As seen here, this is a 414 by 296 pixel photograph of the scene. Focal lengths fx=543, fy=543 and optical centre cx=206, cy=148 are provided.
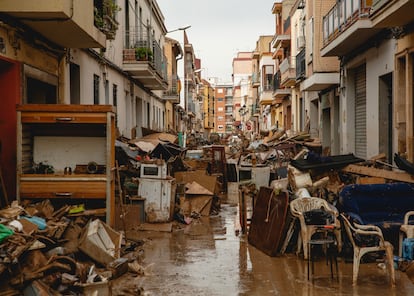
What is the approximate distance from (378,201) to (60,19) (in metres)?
6.51

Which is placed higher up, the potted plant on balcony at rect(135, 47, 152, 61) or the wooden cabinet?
the potted plant on balcony at rect(135, 47, 152, 61)

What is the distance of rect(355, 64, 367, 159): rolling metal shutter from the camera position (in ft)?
55.1

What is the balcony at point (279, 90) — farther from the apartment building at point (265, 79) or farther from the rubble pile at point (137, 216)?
the rubble pile at point (137, 216)

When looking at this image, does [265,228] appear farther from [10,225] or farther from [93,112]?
[10,225]

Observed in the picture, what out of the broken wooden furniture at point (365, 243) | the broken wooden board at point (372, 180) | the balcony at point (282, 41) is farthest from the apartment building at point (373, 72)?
the balcony at point (282, 41)

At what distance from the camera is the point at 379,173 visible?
10.8 metres

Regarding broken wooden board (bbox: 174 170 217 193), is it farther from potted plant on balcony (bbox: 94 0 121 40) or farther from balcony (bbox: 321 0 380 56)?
balcony (bbox: 321 0 380 56)

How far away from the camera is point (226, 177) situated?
810 inches

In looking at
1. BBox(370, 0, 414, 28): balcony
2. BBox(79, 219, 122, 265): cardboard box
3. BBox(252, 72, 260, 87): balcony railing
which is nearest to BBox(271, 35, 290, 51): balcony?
BBox(370, 0, 414, 28): balcony

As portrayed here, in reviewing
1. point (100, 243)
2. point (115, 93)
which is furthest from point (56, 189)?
point (115, 93)

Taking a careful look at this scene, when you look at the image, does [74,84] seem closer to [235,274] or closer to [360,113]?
[235,274]

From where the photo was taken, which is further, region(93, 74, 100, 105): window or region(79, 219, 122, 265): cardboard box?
region(93, 74, 100, 105): window

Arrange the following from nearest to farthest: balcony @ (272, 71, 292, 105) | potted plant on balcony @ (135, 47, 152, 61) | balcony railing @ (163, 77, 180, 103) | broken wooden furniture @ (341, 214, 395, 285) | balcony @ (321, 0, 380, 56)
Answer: broken wooden furniture @ (341, 214, 395, 285) < balcony @ (321, 0, 380, 56) < potted plant on balcony @ (135, 47, 152, 61) < balcony @ (272, 71, 292, 105) < balcony railing @ (163, 77, 180, 103)

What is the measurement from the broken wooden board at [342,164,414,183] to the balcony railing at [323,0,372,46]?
15.0ft
